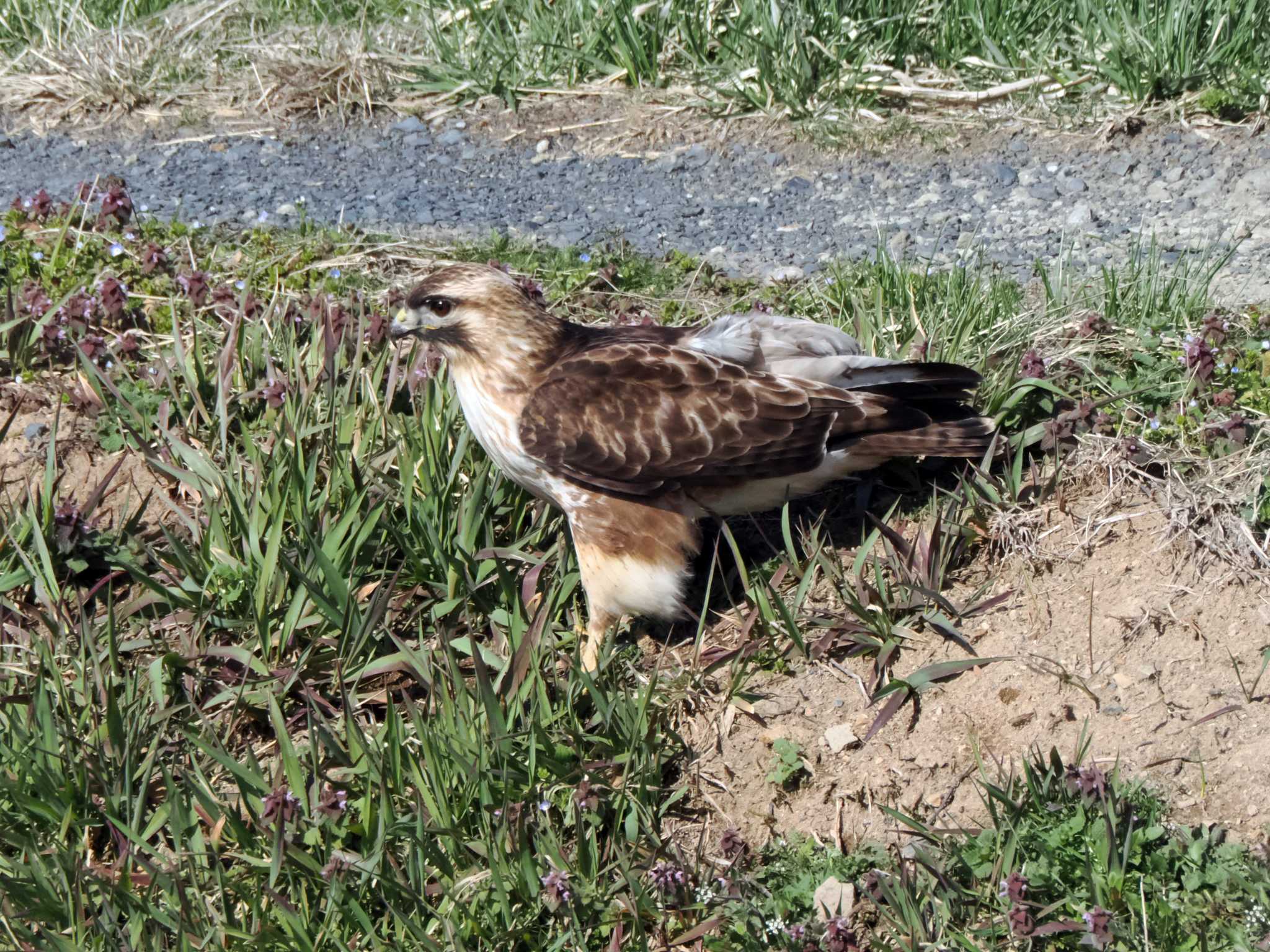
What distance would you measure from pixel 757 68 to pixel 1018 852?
473cm

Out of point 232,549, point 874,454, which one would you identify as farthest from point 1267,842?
point 232,549

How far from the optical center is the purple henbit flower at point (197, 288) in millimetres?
5195

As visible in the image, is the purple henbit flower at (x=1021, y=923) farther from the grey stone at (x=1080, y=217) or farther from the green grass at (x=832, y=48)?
the green grass at (x=832, y=48)

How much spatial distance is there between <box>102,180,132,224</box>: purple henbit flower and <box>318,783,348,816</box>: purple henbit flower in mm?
3379

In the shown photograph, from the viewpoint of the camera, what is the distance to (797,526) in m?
4.40

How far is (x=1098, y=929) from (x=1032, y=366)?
205 cm

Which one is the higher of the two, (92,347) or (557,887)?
(92,347)

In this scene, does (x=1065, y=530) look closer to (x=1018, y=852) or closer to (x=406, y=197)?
(x=1018, y=852)

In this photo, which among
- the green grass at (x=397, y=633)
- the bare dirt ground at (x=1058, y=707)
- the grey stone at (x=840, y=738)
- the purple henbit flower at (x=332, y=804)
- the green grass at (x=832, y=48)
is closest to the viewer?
the green grass at (x=397, y=633)

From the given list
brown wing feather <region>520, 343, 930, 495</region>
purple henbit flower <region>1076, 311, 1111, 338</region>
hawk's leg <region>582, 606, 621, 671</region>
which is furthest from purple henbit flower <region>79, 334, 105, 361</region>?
purple henbit flower <region>1076, 311, 1111, 338</region>

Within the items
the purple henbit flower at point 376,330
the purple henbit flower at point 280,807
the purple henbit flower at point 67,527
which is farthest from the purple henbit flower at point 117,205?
the purple henbit flower at point 280,807

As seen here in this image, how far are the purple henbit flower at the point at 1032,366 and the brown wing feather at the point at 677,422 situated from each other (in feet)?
1.94

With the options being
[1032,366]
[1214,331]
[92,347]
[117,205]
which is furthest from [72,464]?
[1214,331]

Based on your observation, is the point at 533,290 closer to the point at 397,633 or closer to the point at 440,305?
the point at 440,305
